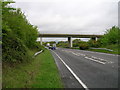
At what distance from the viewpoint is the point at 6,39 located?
29.8 ft

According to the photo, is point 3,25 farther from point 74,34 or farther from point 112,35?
point 74,34

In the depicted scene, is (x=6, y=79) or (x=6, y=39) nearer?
(x=6, y=79)

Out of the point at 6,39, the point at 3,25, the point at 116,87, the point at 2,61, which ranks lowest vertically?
the point at 116,87

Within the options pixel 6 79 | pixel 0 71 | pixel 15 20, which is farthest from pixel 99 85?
pixel 15 20

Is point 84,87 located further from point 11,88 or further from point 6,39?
point 6,39

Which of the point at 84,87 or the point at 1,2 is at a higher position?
the point at 1,2

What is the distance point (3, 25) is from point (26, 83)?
3.69m

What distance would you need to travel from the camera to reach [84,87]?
506 cm

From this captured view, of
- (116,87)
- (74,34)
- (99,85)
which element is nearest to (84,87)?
(99,85)

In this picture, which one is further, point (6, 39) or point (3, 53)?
point (6, 39)

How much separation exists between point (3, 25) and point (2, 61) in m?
2.37

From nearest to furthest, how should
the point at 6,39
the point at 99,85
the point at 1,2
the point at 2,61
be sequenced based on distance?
1. the point at 99,85
2. the point at 1,2
3. the point at 2,61
4. the point at 6,39

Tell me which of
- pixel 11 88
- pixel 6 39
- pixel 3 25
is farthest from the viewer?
pixel 6 39

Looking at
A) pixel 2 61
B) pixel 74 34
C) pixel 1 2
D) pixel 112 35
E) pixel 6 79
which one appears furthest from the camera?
pixel 74 34
